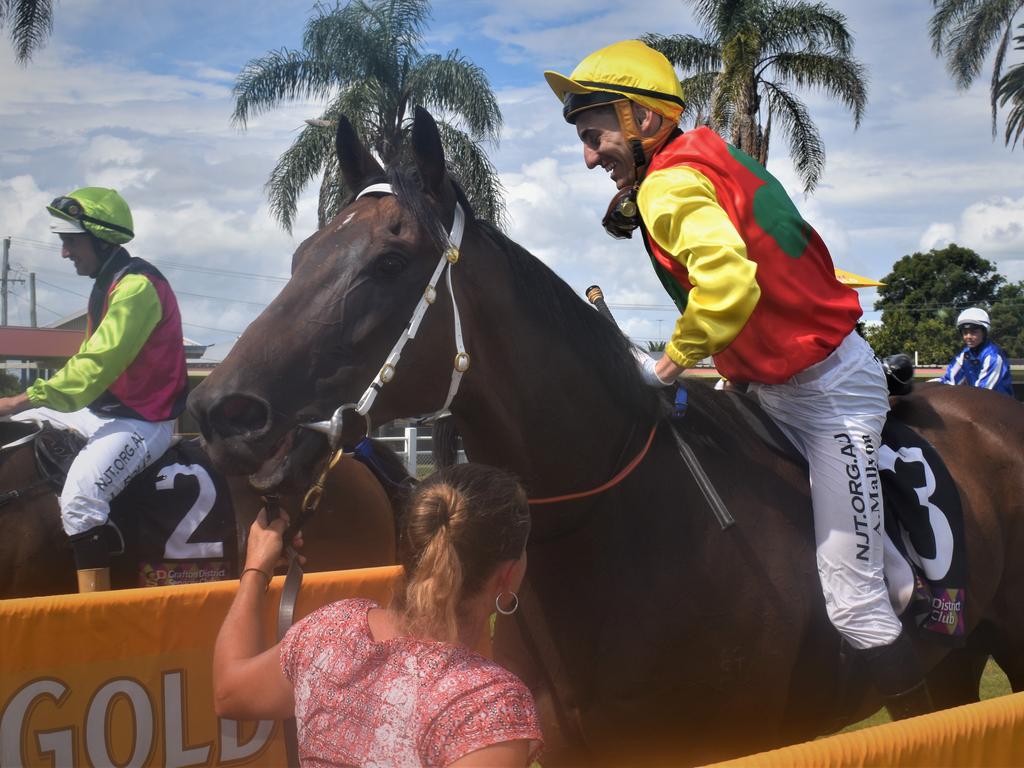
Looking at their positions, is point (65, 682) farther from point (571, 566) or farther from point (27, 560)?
point (571, 566)

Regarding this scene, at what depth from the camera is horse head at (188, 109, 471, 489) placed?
2.30m

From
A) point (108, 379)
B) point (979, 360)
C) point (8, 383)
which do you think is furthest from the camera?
point (8, 383)

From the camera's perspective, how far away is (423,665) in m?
1.60

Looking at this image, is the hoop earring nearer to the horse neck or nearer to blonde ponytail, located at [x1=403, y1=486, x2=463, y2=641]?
the horse neck

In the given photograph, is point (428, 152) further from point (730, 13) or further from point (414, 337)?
point (730, 13)

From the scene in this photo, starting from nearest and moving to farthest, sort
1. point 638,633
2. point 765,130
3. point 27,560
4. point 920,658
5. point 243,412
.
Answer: point 243,412 < point 638,633 < point 920,658 < point 27,560 < point 765,130

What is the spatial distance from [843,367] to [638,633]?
3.34 ft

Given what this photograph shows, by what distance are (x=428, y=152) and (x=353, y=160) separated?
289 millimetres

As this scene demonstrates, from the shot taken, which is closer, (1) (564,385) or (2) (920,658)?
(1) (564,385)

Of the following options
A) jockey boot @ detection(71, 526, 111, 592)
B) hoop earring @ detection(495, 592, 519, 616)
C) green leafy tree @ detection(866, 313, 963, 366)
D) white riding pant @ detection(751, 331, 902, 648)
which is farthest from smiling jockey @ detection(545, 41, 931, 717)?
green leafy tree @ detection(866, 313, 963, 366)

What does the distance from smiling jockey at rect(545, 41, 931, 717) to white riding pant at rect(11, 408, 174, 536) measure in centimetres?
289

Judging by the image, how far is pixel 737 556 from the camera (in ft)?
9.03

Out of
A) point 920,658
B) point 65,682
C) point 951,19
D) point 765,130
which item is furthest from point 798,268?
point 951,19

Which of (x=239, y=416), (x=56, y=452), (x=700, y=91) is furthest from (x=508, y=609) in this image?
(x=700, y=91)
